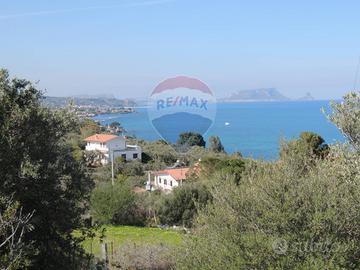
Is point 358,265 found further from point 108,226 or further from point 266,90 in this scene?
point 266,90

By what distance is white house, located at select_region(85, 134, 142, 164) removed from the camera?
2243 inches

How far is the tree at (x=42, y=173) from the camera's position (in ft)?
25.0

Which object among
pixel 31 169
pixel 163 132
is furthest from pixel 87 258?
pixel 163 132

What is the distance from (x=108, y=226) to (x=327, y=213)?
1937cm

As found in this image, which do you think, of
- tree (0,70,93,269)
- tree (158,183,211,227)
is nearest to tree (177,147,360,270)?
tree (0,70,93,269)

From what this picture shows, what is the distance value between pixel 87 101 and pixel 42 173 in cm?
2614

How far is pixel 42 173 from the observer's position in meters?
7.93

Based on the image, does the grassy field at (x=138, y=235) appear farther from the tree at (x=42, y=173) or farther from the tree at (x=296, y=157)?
the tree at (x=296, y=157)

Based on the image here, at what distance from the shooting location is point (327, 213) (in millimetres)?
6262

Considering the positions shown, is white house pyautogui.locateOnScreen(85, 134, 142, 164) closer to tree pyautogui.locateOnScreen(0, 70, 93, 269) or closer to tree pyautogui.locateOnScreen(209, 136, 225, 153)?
tree pyautogui.locateOnScreen(209, 136, 225, 153)
